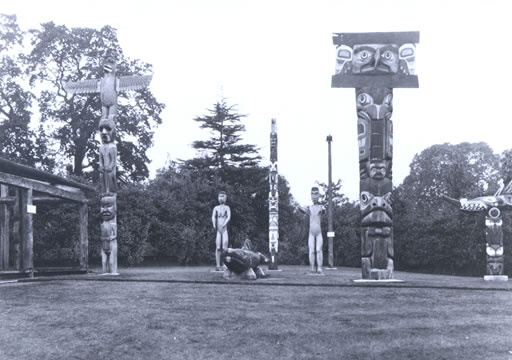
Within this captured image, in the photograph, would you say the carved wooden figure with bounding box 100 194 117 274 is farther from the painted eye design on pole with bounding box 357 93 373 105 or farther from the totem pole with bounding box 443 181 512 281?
the totem pole with bounding box 443 181 512 281

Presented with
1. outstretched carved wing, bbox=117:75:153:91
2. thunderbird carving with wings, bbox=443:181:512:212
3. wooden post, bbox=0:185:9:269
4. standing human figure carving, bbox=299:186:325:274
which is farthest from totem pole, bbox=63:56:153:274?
thunderbird carving with wings, bbox=443:181:512:212

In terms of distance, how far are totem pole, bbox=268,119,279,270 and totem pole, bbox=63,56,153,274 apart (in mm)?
6401

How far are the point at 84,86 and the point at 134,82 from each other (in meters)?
1.83

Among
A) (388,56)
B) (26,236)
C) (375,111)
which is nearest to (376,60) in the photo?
(388,56)

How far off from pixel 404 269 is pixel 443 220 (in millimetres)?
3328

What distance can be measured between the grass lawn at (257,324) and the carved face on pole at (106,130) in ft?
23.8

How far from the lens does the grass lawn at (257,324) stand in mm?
7160

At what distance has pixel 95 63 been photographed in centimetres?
3425

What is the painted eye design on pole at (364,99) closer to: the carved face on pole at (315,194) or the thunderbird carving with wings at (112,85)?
Answer: the carved face on pole at (315,194)

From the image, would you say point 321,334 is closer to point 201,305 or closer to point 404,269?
point 201,305

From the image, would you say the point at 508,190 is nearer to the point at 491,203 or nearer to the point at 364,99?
the point at 491,203

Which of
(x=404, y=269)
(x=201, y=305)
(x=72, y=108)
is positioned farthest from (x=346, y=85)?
(x=72, y=108)

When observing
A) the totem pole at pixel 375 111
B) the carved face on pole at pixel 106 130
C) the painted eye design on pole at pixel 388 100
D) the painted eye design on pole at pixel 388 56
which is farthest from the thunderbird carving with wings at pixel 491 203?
the carved face on pole at pixel 106 130

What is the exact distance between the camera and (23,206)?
15.9 m
